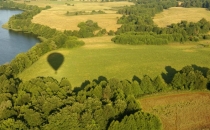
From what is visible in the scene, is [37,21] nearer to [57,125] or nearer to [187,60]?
[187,60]

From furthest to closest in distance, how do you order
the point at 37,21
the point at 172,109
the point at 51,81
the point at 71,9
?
the point at 71,9 → the point at 37,21 → the point at 51,81 → the point at 172,109

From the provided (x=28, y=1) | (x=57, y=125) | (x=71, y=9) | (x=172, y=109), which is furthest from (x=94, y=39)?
(x=28, y=1)

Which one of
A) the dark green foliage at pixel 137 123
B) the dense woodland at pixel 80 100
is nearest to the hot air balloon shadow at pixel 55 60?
the dense woodland at pixel 80 100

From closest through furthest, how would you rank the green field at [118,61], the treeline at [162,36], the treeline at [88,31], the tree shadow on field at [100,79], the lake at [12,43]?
the tree shadow on field at [100,79], the green field at [118,61], the lake at [12,43], the treeline at [162,36], the treeline at [88,31]

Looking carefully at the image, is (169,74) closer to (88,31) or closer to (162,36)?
(162,36)

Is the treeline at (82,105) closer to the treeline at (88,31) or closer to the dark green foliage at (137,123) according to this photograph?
the dark green foliage at (137,123)

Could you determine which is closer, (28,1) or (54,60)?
(54,60)
